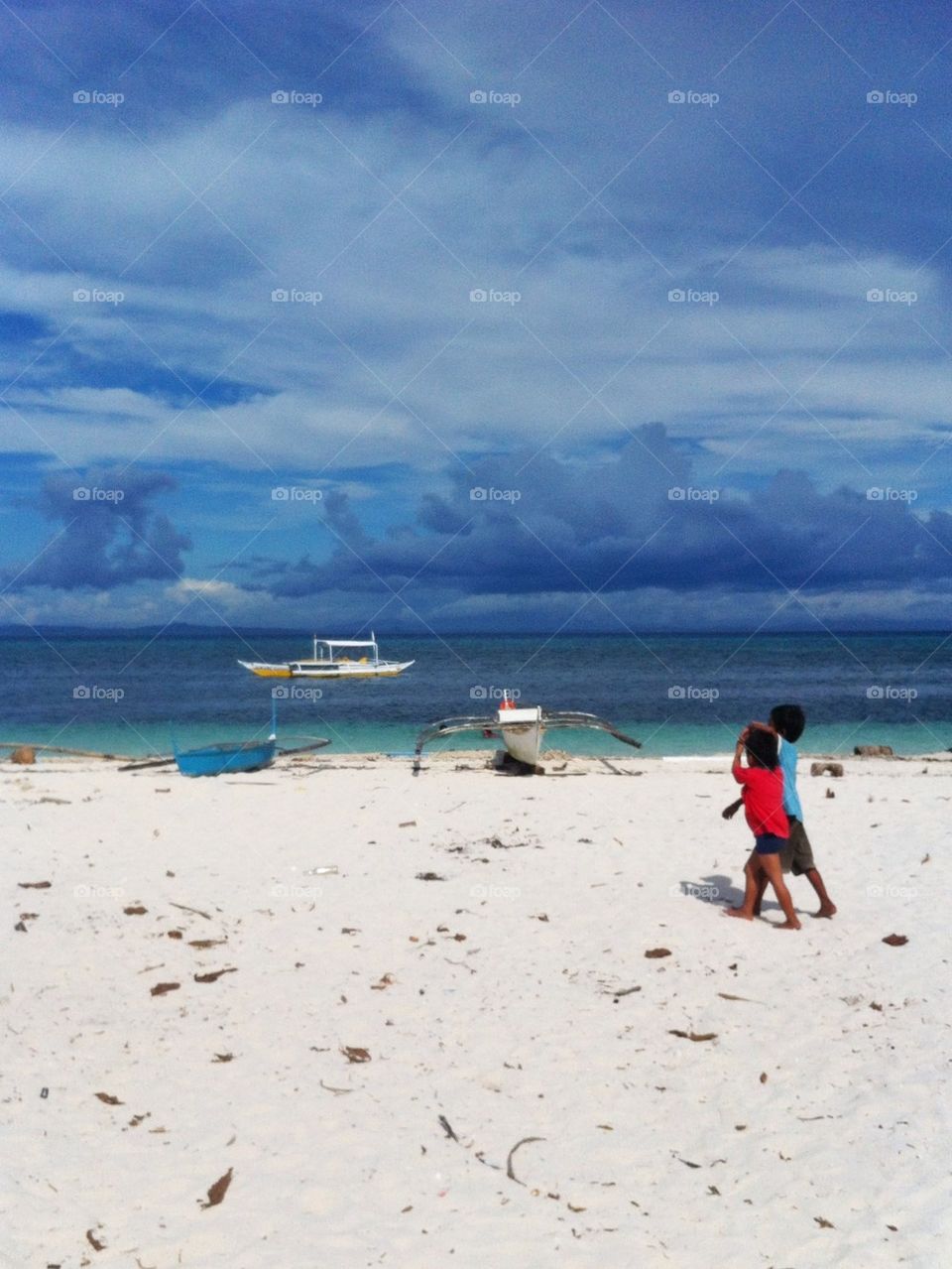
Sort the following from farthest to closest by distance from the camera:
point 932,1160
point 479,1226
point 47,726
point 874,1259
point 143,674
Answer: point 143,674 → point 47,726 → point 932,1160 → point 479,1226 → point 874,1259

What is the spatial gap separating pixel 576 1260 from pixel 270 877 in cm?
634

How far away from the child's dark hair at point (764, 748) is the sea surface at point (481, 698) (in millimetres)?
14277

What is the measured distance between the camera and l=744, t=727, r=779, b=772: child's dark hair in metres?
8.41

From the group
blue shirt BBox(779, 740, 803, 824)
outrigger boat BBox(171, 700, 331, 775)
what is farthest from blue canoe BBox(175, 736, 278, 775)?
blue shirt BBox(779, 740, 803, 824)

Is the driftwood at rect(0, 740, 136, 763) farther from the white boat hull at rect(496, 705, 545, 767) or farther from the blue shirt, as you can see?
the blue shirt

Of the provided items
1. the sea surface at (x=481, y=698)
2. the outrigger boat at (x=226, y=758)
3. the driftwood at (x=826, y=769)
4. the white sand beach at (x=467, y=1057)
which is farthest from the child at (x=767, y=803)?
the sea surface at (x=481, y=698)

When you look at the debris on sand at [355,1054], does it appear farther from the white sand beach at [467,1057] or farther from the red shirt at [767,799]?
the red shirt at [767,799]

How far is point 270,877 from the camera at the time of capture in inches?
400

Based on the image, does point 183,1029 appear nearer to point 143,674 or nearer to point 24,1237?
point 24,1237

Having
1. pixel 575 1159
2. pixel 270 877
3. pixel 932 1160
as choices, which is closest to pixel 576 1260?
pixel 575 1159

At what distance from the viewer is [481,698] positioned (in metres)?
52.9

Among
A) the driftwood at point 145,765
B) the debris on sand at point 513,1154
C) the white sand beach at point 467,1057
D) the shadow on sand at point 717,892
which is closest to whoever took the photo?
the white sand beach at point 467,1057

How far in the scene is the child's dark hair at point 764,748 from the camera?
27.6ft

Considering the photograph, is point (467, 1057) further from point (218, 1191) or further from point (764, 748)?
point (764, 748)
